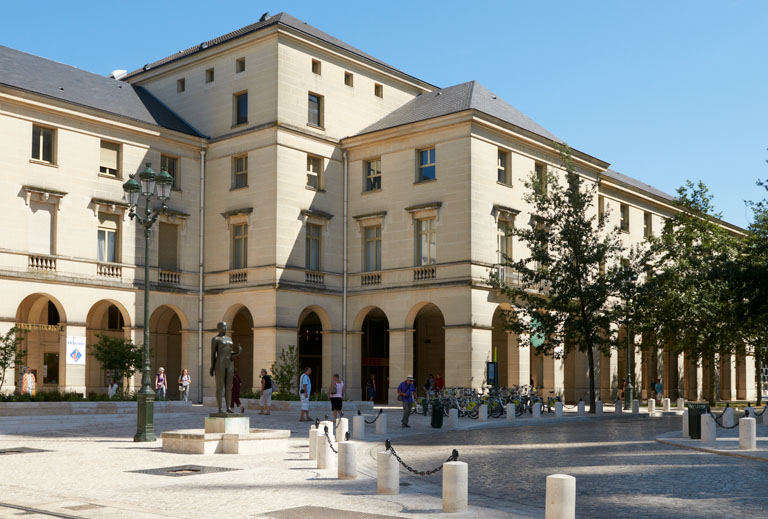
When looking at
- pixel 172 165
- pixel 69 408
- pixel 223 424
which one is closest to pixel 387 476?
pixel 223 424

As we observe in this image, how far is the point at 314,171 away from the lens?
4475 centimetres

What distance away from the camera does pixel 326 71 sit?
45.6 metres

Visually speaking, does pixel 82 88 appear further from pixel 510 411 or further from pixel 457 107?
pixel 510 411

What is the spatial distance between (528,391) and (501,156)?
462 inches

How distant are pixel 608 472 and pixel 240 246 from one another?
29.9 metres

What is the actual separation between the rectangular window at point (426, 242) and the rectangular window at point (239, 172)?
29.7ft

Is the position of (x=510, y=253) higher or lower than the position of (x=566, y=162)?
lower

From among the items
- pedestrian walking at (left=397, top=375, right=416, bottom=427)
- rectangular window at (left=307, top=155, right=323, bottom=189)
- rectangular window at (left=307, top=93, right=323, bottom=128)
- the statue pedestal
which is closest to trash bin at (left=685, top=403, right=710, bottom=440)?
pedestrian walking at (left=397, top=375, right=416, bottom=427)

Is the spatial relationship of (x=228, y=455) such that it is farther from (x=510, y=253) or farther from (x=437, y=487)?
(x=510, y=253)

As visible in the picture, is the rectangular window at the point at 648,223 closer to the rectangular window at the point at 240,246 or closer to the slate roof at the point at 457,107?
the slate roof at the point at 457,107

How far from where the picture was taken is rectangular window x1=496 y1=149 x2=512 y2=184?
143 ft

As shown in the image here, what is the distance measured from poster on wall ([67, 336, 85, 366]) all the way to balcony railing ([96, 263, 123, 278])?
10.8 ft

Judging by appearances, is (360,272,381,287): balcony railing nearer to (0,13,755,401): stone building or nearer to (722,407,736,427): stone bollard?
(0,13,755,401): stone building

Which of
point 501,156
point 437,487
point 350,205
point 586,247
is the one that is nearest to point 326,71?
point 350,205
